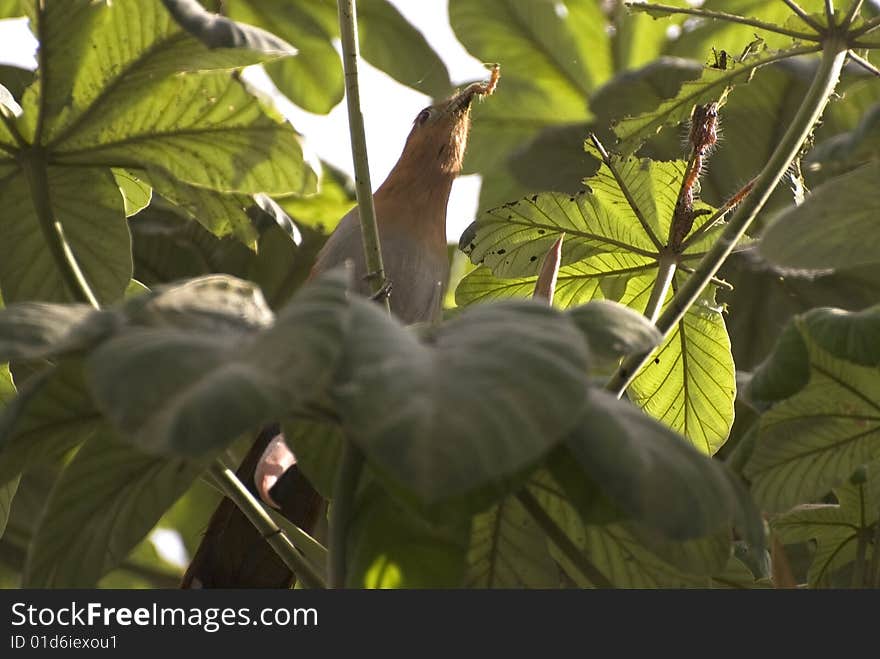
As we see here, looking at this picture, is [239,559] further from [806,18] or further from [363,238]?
[806,18]

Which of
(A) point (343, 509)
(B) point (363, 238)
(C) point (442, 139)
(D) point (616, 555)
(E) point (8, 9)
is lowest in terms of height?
(D) point (616, 555)

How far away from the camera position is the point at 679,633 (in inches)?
36.1

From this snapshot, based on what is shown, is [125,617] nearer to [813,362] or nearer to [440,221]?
[813,362]

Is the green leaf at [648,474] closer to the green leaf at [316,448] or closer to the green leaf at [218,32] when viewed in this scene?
the green leaf at [316,448]

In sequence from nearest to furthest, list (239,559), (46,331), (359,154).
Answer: (46,331)
(359,154)
(239,559)

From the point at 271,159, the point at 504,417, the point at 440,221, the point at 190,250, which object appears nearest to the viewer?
the point at 504,417

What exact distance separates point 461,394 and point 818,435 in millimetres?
653

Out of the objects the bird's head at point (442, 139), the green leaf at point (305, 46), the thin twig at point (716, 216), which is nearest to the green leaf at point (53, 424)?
the thin twig at point (716, 216)

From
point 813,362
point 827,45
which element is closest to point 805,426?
point 813,362

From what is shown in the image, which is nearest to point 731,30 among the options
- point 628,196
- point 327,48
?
point 327,48

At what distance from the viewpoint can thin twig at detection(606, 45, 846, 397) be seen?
1094mm

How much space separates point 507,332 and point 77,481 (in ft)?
1.47

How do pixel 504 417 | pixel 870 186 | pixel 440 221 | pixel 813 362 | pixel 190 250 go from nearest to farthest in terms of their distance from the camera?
pixel 504 417 < pixel 870 186 < pixel 813 362 < pixel 190 250 < pixel 440 221

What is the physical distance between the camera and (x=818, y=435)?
1.18m
